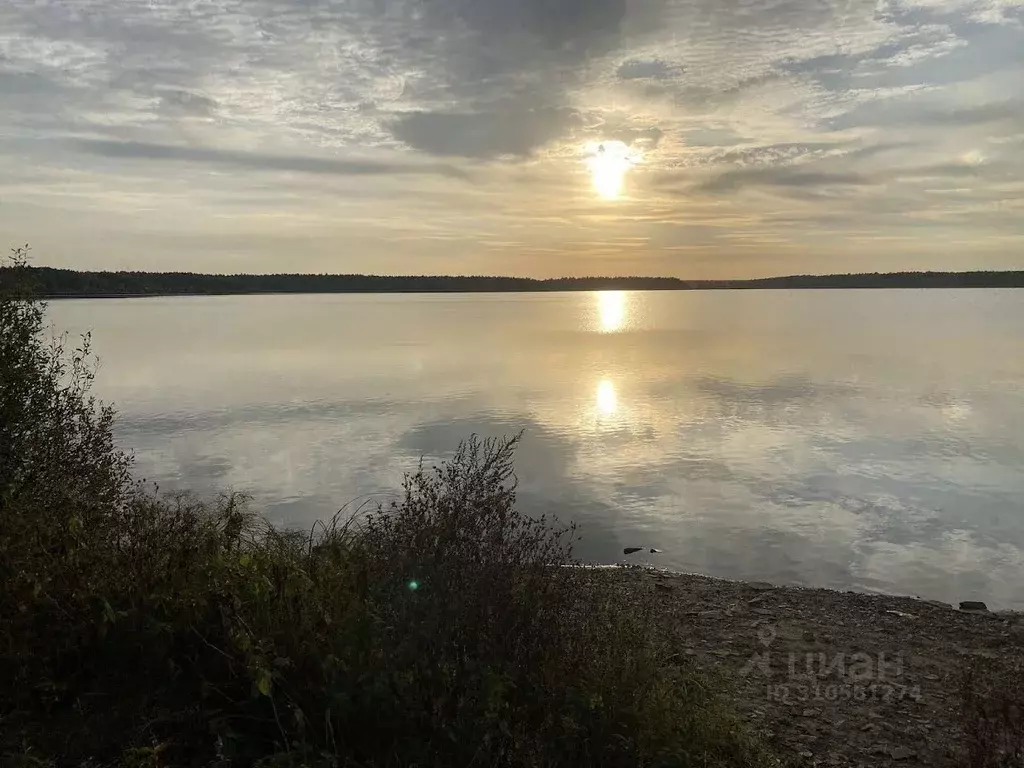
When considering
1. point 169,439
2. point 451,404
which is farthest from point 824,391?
point 169,439

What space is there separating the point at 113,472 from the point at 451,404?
19.5 m

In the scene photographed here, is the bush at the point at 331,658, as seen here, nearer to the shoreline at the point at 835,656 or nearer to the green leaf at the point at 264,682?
the green leaf at the point at 264,682

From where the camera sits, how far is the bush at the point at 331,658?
4477mm

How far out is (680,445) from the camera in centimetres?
2178

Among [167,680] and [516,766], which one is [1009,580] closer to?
[516,766]

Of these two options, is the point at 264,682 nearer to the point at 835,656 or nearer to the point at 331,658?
the point at 331,658

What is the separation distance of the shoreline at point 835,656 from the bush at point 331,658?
90 centimetres

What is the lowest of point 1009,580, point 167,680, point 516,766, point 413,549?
point 1009,580

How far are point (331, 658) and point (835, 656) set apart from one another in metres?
5.99

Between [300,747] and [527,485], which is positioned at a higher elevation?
[300,747]

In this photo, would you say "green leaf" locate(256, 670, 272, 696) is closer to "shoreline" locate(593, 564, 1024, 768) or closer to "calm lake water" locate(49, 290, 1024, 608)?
"shoreline" locate(593, 564, 1024, 768)

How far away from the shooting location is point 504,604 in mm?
5441

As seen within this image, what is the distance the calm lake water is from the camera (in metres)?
13.6

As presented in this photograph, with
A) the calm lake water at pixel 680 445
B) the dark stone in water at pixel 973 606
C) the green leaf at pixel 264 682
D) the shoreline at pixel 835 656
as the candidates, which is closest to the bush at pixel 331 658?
the green leaf at pixel 264 682
